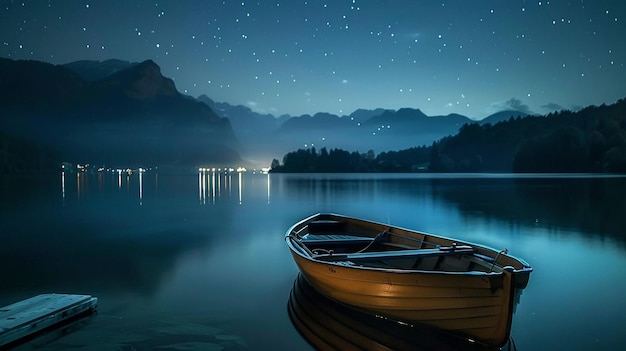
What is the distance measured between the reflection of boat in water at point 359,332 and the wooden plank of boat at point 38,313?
4.39 meters

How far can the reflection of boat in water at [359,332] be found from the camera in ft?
24.9

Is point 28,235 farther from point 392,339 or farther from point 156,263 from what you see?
point 392,339

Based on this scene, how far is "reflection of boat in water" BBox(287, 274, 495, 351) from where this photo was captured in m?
7.59

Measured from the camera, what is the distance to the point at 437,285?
718 centimetres

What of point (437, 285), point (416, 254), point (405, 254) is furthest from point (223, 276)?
point (437, 285)

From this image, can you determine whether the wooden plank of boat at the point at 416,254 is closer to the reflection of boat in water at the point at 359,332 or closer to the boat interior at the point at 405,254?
the boat interior at the point at 405,254

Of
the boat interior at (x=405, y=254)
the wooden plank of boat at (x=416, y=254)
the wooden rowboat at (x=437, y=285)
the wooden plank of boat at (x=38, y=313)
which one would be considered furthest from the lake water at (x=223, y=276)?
the wooden plank of boat at (x=416, y=254)

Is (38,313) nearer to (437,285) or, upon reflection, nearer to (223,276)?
(223,276)

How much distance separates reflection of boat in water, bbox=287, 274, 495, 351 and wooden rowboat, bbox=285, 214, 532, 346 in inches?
9.7

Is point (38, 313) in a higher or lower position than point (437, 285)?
lower

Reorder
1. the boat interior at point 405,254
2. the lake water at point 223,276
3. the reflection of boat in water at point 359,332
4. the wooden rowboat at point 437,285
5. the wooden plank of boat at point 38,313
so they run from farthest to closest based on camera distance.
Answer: the boat interior at point 405,254 < the lake water at point 223,276 < the reflection of boat in water at point 359,332 < the wooden plank of boat at point 38,313 < the wooden rowboat at point 437,285

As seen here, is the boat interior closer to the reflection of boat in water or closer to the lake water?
the reflection of boat in water

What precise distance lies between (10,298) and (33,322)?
3.64m

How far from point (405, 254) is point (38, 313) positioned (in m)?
7.28
